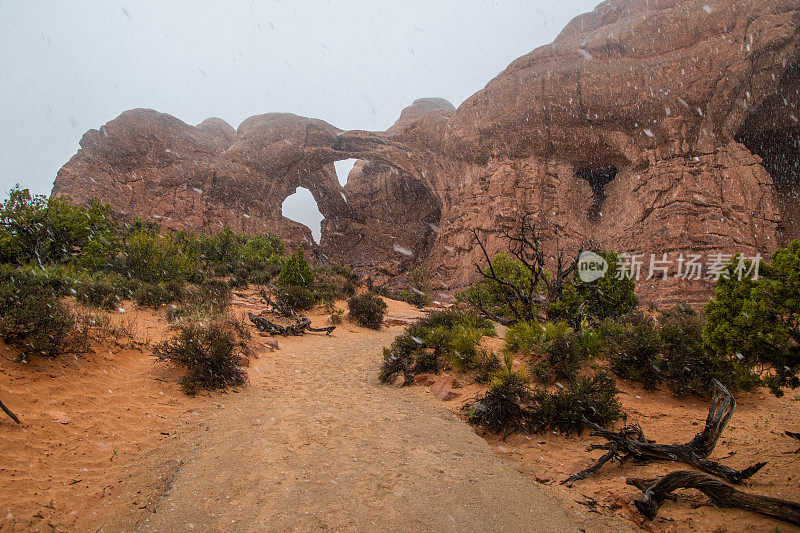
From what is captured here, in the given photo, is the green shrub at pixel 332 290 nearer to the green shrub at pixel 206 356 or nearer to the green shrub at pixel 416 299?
the green shrub at pixel 416 299

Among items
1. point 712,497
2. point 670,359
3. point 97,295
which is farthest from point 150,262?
point 670,359

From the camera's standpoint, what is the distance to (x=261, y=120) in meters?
37.6

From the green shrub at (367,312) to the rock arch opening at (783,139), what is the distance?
992 inches

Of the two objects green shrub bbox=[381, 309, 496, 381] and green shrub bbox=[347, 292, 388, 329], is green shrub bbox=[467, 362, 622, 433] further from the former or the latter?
green shrub bbox=[347, 292, 388, 329]

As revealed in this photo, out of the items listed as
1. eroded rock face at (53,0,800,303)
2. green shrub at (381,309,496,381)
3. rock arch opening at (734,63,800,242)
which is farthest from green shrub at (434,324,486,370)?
rock arch opening at (734,63,800,242)

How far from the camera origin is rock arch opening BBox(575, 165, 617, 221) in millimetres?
25406

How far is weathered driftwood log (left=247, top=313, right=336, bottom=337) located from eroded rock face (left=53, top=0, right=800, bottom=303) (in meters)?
18.0

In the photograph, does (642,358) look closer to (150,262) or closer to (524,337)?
(524,337)

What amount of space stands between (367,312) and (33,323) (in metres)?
9.48

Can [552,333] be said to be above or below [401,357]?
above

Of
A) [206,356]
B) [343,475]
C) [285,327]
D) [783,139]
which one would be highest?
[783,139]

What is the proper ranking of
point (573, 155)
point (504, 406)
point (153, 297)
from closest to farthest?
point (504, 406) → point (153, 297) → point (573, 155)

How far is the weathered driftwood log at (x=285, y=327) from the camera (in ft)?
31.9

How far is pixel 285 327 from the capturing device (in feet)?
34.1
